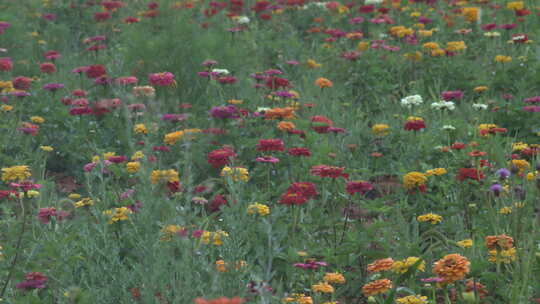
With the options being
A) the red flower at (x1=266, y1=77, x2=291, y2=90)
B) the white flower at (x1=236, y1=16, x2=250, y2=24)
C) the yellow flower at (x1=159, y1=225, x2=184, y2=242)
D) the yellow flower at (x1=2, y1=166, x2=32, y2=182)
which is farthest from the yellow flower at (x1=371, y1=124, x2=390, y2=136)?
the white flower at (x1=236, y1=16, x2=250, y2=24)

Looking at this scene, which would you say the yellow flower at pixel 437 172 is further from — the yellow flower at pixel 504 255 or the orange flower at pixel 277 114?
the orange flower at pixel 277 114

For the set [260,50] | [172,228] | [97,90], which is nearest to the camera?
[172,228]

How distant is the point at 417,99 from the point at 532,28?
3016mm

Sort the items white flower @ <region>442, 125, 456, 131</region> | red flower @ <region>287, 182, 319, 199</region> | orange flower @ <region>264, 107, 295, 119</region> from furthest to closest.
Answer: orange flower @ <region>264, 107, 295, 119</region> < white flower @ <region>442, 125, 456, 131</region> < red flower @ <region>287, 182, 319, 199</region>

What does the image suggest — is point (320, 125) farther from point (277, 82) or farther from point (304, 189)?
point (304, 189)

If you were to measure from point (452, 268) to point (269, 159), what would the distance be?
4.61 ft

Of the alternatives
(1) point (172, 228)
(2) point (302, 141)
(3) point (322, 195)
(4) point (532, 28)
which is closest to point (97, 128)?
(2) point (302, 141)

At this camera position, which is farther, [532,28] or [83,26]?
[83,26]

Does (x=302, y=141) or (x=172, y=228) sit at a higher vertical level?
(x=172, y=228)

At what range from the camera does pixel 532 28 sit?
283 inches

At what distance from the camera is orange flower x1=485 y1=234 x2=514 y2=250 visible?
2863mm

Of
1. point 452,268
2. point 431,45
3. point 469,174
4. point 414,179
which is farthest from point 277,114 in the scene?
point 431,45

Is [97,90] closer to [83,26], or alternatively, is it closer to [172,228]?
[83,26]

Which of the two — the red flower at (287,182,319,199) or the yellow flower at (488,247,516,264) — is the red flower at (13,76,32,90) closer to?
the red flower at (287,182,319,199)
